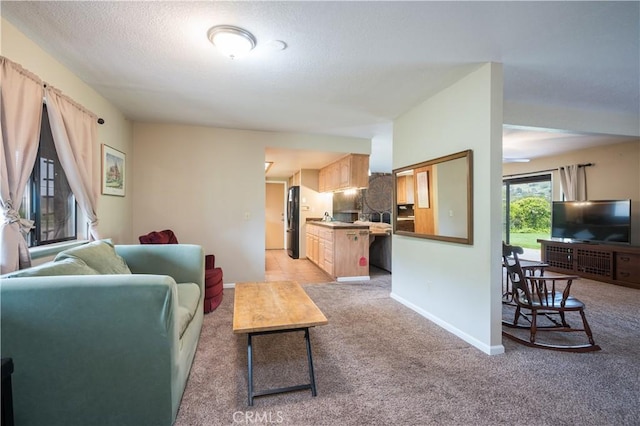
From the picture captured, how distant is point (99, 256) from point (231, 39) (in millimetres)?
1799

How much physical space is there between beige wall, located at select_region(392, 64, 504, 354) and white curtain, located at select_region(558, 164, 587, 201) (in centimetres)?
444

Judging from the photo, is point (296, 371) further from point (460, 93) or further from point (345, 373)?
point (460, 93)

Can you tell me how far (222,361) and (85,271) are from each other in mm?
1127

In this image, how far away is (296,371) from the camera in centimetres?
208

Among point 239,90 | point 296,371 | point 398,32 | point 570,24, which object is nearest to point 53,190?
point 239,90

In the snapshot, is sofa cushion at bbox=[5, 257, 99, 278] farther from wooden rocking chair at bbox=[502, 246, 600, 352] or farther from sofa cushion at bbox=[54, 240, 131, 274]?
wooden rocking chair at bbox=[502, 246, 600, 352]

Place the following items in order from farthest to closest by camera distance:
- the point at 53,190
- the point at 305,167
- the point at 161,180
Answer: the point at 305,167 < the point at 161,180 < the point at 53,190

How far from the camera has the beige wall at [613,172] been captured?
4855 mm

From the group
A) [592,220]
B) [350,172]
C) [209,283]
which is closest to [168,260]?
[209,283]

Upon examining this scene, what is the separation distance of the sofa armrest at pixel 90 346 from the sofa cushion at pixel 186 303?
291mm

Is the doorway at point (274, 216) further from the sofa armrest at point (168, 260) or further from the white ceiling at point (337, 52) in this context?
the sofa armrest at point (168, 260)

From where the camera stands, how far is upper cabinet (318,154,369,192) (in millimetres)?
5059

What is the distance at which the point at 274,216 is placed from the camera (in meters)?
8.66

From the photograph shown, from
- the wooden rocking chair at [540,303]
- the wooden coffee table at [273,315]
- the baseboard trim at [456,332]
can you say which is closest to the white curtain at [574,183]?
the wooden rocking chair at [540,303]
